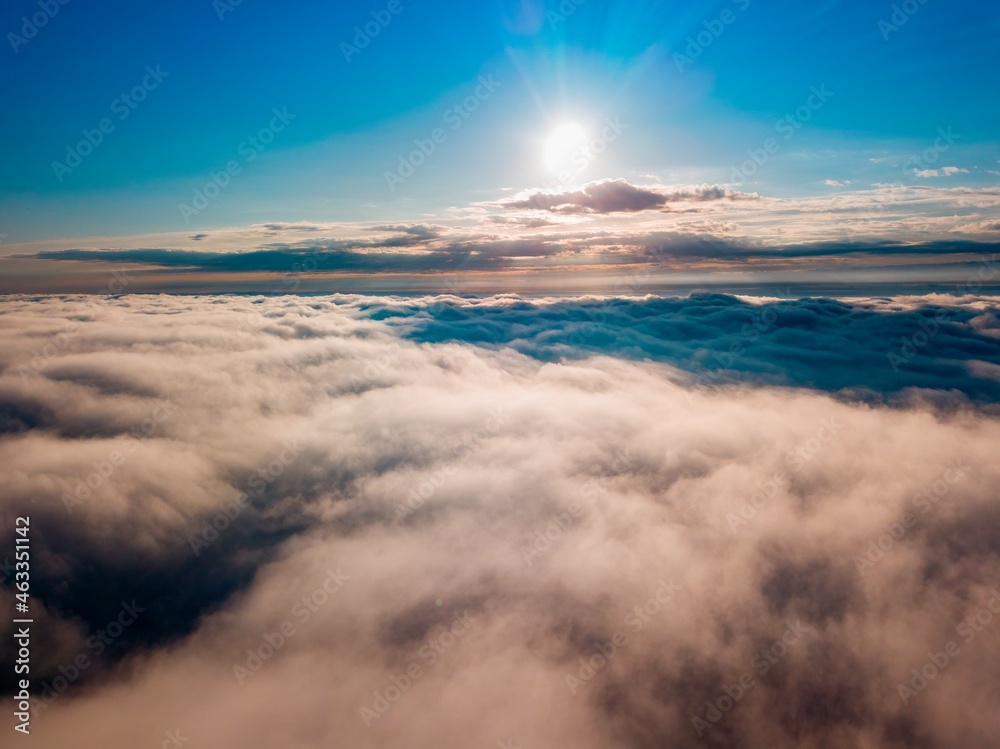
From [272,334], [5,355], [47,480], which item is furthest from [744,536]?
[272,334]
